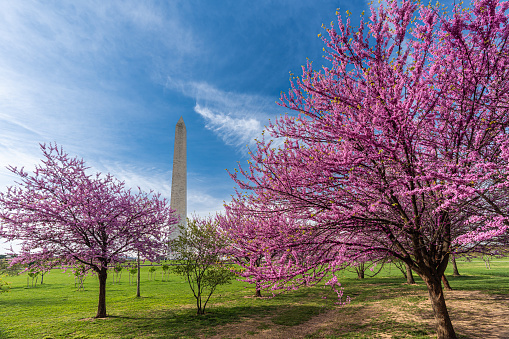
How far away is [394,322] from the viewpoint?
10086mm

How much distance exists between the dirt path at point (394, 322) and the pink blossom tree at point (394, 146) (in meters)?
2.16

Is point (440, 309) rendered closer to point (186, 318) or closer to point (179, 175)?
point (186, 318)

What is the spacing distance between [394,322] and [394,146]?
8.12 m

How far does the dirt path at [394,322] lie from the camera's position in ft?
28.5

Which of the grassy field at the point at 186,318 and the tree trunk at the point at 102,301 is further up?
the tree trunk at the point at 102,301

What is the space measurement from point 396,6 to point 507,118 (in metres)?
3.85

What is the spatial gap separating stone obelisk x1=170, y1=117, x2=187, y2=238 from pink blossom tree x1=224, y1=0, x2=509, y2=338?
33456 mm

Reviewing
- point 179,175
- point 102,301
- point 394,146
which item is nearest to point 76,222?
point 102,301

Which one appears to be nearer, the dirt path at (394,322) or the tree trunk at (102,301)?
the dirt path at (394,322)

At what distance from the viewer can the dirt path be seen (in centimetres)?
870

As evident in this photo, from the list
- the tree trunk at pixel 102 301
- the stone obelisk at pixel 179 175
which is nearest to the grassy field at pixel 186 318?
the tree trunk at pixel 102 301

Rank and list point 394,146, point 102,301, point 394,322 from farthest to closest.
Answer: point 102,301, point 394,322, point 394,146

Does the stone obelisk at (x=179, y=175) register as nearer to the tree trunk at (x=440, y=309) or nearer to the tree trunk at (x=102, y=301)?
the tree trunk at (x=102, y=301)

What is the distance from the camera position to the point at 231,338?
9578mm
